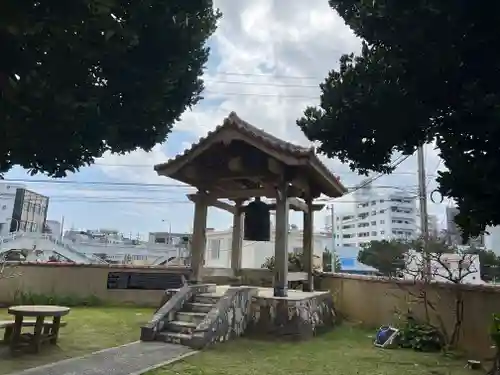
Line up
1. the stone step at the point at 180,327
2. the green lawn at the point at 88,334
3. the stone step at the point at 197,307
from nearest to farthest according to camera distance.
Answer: the green lawn at the point at 88,334 → the stone step at the point at 180,327 → the stone step at the point at 197,307

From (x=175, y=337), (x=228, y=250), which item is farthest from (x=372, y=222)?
(x=175, y=337)

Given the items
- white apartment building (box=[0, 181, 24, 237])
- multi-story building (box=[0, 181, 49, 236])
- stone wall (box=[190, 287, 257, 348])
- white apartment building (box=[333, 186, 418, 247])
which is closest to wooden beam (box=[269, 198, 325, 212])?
stone wall (box=[190, 287, 257, 348])

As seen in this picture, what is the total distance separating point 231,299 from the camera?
24.4ft

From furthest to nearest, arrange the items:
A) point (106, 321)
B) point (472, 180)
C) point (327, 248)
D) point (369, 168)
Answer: point (327, 248)
point (106, 321)
point (369, 168)
point (472, 180)

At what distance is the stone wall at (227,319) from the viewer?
6547 mm

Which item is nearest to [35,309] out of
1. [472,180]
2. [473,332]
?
[472,180]

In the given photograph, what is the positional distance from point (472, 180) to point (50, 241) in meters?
25.2

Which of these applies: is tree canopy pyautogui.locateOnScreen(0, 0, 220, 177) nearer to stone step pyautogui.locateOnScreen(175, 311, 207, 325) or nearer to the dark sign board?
stone step pyautogui.locateOnScreen(175, 311, 207, 325)

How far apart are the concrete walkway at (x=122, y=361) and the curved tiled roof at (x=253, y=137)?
3590mm

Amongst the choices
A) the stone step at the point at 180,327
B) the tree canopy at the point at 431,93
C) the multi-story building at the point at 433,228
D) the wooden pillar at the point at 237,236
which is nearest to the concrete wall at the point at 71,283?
the wooden pillar at the point at 237,236

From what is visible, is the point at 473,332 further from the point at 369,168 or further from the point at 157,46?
the point at 157,46

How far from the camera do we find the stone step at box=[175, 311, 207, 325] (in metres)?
7.29

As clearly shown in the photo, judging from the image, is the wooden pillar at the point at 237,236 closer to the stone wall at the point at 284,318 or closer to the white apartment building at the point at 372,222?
the stone wall at the point at 284,318

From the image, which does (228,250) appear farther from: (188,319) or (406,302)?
(188,319)
